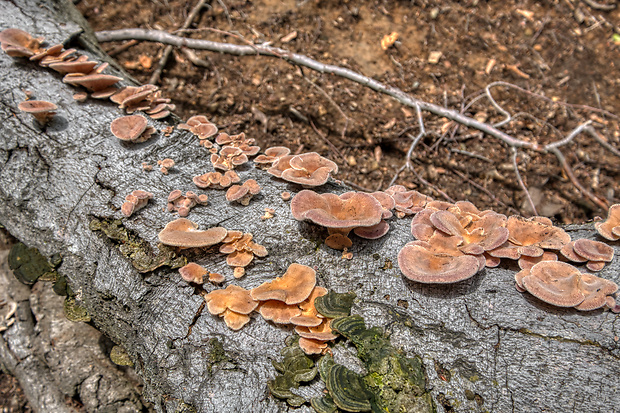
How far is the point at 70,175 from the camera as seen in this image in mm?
3436

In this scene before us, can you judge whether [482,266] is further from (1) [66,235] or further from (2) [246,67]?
(2) [246,67]

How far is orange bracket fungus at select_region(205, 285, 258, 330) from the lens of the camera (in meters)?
2.61

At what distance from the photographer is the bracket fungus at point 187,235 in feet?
8.85

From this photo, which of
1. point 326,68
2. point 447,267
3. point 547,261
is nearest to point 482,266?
point 447,267

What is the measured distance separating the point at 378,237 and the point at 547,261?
47.2 inches

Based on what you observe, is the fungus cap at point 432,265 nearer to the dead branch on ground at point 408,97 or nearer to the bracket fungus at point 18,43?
the dead branch on ground at point 408,97

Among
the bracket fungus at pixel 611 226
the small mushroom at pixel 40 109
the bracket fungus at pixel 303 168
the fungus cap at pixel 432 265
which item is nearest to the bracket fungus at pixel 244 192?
the bracket fungus at pixel 303 168

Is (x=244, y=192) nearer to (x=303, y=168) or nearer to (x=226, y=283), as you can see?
(x=303, y=168)

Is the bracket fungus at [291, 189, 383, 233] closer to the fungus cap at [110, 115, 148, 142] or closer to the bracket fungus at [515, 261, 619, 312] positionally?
the bracket fungus at [515, 261, 619, 312]

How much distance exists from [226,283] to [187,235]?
1.53 feet

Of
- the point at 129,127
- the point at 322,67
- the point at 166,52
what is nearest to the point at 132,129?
the point at 129,127

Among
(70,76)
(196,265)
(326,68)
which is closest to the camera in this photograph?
(196,265)

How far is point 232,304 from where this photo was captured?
2631 mm

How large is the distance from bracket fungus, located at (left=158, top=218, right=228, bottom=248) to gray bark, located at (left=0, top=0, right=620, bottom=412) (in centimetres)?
18
